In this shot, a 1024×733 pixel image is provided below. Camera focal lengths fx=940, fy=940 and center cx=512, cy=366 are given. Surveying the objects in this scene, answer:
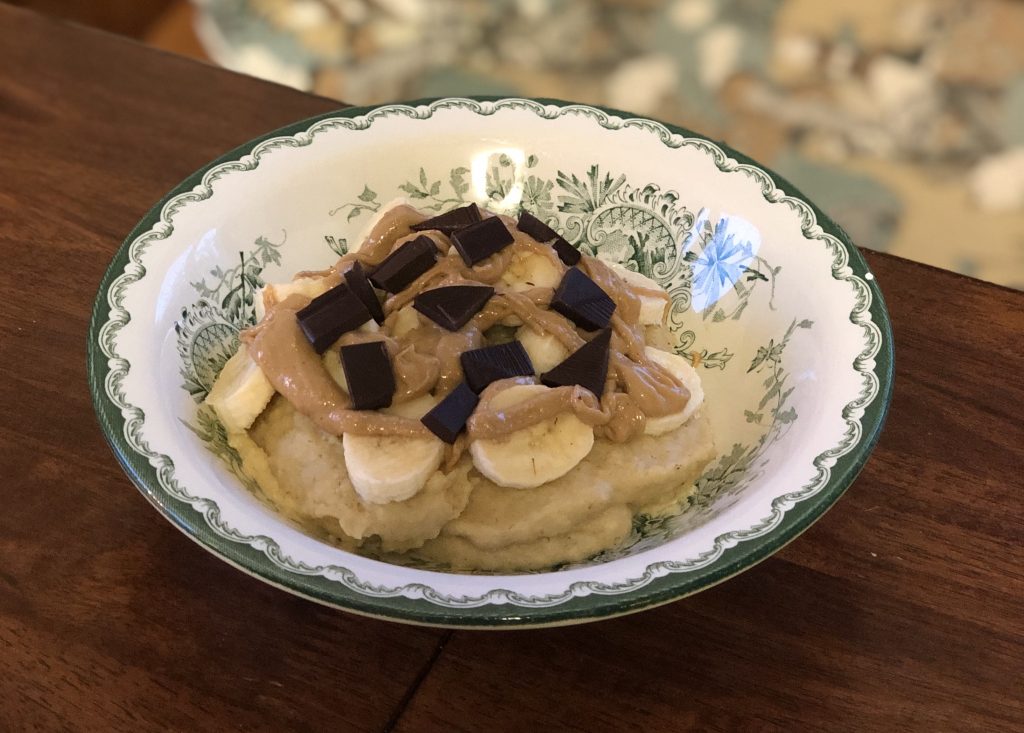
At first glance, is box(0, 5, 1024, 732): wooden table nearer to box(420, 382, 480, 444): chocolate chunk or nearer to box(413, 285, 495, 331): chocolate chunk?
box(420, 382, 480, 444): chocolate chunk

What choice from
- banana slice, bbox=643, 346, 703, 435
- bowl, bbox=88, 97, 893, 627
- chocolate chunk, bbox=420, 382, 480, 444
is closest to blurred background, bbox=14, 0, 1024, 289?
bowl, bbox=88, 97, 893, 627

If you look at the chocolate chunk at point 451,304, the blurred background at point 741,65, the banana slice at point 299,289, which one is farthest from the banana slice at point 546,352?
the blurred background at point 741,65

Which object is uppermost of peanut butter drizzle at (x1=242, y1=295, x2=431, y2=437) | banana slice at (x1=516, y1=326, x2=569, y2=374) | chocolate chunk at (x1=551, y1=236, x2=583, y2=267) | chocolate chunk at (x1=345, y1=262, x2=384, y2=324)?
chocolate chunk at (x1=551, y1=236, x2=583, y2=267)

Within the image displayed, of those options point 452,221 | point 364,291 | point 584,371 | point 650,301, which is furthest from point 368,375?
point 650,301

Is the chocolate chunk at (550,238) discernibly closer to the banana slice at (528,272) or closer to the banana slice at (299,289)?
the banana slice at (528,272)

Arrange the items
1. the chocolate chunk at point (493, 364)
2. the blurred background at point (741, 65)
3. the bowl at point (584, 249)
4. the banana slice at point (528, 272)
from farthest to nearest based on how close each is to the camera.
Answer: the blurred background at point (741, 65) → the banana slice at point (528, 272) → the chocolate chunk at point (493, 364) → the bowl at point (584, 249)

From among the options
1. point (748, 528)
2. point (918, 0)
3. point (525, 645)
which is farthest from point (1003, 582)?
point (918, 0)
